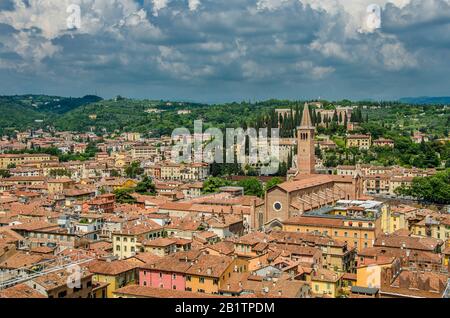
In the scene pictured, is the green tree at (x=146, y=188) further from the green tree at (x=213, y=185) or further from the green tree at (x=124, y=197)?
the green tree at (x=213, y=185)

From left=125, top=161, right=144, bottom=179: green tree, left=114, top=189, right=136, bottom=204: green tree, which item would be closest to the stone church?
left=114, top=189, right=136, bottom=204: green tree

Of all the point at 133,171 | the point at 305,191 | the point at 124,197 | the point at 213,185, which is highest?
the point at 305,191

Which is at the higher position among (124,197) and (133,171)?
(133,171)

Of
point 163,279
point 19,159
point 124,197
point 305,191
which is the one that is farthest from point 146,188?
point 19,159

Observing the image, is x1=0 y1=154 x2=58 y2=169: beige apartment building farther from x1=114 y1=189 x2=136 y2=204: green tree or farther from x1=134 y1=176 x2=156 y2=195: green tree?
x1=114 y1=189 x2=136 y2=204: green tree

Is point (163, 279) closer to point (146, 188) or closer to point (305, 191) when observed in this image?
point (305, 191)

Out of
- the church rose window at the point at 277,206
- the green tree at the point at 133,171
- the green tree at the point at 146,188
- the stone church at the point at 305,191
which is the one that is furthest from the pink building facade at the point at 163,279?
the green tree at the point at 133,171

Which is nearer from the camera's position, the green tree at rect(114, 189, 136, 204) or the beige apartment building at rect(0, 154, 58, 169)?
the green tree at rect(114, 189, 136, 204)

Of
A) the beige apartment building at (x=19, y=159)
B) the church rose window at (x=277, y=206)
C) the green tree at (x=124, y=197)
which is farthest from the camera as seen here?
the beige apartment building at (x=19, y=159)
